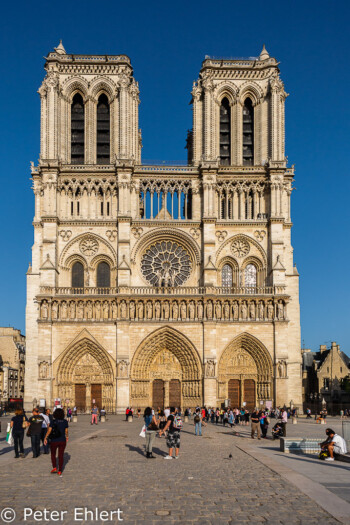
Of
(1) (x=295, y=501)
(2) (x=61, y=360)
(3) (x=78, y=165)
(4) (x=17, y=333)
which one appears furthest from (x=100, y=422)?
(4) (x=17, y=333)

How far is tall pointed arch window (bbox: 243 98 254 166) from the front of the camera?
49625mm

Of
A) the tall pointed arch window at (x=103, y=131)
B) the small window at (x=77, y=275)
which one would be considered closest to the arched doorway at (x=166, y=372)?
the small window at (x=77, y=275)

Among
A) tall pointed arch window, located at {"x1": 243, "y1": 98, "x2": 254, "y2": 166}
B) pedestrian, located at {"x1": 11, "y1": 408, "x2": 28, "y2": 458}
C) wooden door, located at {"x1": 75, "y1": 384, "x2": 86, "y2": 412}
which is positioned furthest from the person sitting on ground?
tall pointed arch window, located at {"x1": 243, "y1": 98, "x2": 254, "y2": 166}

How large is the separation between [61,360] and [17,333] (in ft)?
106

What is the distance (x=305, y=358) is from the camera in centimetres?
7262

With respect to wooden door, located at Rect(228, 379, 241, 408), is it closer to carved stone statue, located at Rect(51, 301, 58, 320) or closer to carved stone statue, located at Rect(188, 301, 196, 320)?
carved stone statue, located at Rect(188, 301, 196, 320)

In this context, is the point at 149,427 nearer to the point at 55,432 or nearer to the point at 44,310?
the point at 55,432

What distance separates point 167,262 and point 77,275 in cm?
678

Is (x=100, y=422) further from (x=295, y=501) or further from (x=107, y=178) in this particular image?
(x=295, y=501)

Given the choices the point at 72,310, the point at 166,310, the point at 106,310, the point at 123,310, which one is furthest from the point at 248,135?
the point at 72,310

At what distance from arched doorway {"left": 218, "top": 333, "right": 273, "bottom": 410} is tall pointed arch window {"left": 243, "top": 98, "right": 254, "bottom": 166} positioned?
46.5ft

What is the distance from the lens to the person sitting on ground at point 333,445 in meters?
17.7

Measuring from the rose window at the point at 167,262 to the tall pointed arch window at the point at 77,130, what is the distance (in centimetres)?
924

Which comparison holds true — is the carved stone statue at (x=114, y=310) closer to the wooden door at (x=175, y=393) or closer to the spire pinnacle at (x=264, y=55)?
the wooden door at (x=175, y=393)
